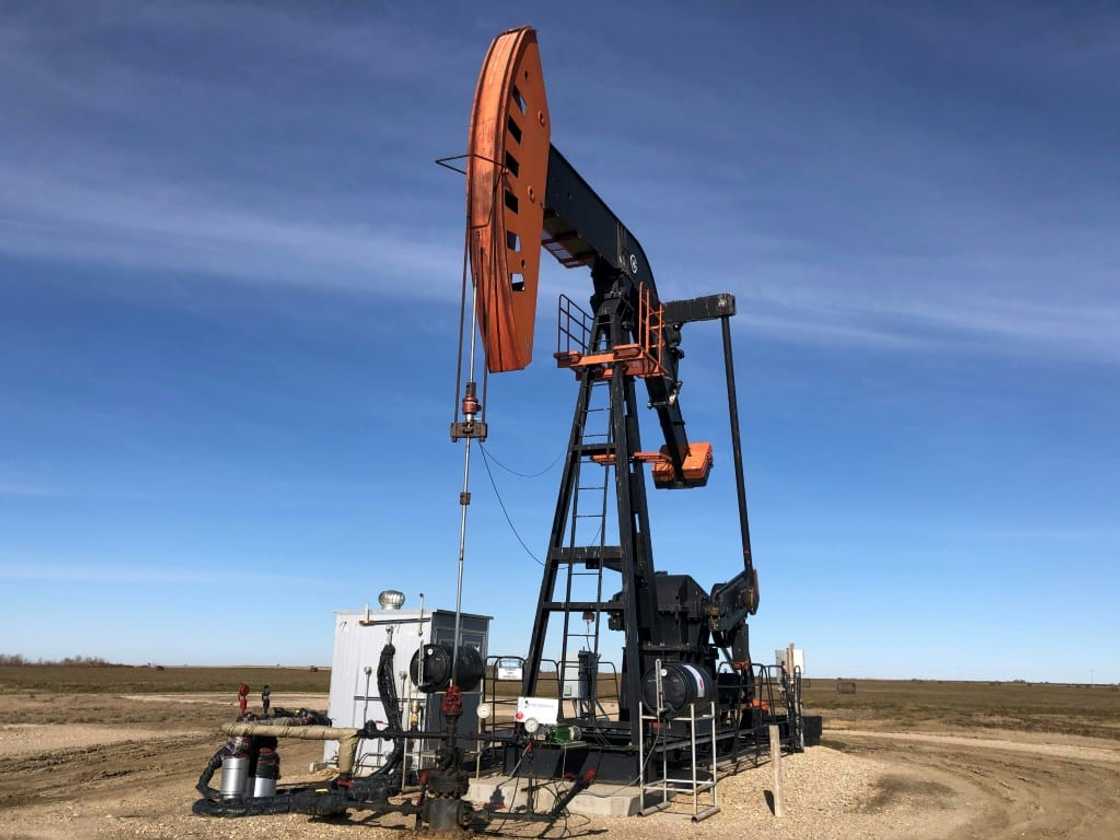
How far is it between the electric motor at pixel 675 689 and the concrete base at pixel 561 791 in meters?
1.20

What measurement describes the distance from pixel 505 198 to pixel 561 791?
7.54 m

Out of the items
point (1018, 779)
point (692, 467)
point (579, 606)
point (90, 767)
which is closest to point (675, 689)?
point (579, 606)

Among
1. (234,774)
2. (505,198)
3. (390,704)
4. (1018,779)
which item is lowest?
(1018,779)

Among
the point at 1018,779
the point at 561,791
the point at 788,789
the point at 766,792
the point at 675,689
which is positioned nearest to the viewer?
the point at 561,791

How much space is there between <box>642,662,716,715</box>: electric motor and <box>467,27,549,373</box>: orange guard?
4808mm

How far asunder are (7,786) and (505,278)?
36.1 ft

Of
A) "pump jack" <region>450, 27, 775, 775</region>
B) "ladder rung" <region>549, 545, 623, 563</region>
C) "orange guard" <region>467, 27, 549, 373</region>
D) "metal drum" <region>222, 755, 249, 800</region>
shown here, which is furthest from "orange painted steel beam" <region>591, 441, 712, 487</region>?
"metal drum" <region>222, 755, 249, 800</region>

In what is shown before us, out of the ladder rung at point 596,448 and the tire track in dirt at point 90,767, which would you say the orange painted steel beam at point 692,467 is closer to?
the ladder rung at point 596,448

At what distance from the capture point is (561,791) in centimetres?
1093

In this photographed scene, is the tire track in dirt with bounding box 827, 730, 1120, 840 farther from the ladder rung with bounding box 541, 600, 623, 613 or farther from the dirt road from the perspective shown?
the ladder rung with bounding box 541, 600, 623, 613

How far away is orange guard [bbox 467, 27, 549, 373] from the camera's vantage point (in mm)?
10586

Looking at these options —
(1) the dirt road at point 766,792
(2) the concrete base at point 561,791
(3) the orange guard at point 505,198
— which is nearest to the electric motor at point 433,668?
(2) the concrete base at point 561,791

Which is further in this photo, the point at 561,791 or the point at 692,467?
the point at 692,467

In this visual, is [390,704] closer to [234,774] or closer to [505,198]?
[234,774]
